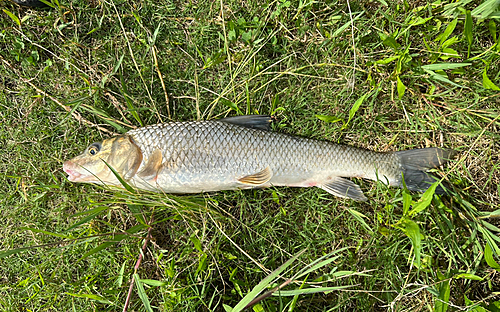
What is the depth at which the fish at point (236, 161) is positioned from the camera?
7.04 feet

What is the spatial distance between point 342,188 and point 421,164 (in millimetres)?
709

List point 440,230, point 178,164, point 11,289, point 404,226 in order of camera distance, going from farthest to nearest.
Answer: point 11,289 → point 440,230 → point 178,164 → point 404,226

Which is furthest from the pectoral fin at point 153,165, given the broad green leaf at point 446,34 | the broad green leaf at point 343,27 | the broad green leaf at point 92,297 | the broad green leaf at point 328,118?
the broad green leaf at point 446,34

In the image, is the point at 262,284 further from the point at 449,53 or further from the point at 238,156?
the point at 449,53

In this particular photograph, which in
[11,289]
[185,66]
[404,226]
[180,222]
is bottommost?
[11,289]

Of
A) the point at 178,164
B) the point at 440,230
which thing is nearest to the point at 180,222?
the point at 178,164

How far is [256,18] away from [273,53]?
334mm

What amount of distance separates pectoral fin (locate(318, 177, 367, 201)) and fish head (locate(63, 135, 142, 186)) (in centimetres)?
157

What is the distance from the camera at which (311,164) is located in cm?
225

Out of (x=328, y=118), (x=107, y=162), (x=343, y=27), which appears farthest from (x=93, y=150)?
(x=343, y=27)

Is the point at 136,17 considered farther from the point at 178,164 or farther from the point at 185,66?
the point at 178,164

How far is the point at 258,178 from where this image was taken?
2.16m

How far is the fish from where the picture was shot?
7.04ft

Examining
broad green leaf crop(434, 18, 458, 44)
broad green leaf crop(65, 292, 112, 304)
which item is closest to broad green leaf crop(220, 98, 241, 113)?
broad green leaf crop(434, 18, 458, 44)
